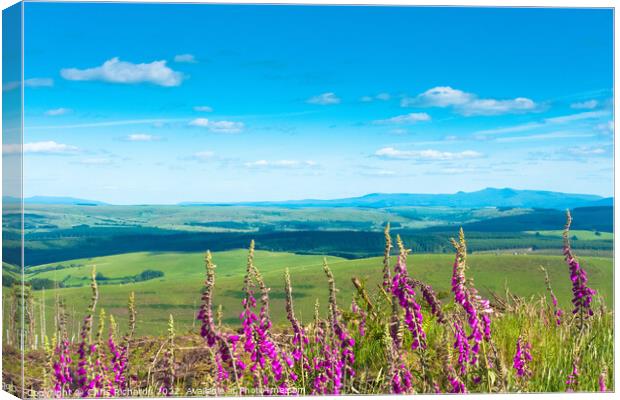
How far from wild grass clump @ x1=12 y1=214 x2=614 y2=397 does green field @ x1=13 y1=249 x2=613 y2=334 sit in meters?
0.23

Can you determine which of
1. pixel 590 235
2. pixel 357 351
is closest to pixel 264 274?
pixel 357 351

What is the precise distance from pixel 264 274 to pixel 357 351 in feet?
4.46

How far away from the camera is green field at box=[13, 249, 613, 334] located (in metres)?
6.82

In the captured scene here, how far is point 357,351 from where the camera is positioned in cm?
614

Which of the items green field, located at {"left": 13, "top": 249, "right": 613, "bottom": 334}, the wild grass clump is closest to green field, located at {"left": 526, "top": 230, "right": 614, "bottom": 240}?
green field, located at {"left": 13, "top": 249, "right": 613, "bottom": 334}

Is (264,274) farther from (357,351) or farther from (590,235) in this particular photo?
(590,235)

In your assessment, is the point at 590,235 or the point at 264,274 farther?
the point at 590,235

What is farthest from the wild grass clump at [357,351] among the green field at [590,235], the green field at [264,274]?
the green field at [590,235]

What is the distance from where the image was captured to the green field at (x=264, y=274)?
6820 millimetres

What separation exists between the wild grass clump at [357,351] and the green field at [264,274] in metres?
0.23

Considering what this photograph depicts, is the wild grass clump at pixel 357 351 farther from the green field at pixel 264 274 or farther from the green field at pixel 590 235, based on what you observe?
the green field at pixel 590 235

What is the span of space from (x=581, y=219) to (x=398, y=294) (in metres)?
2.63

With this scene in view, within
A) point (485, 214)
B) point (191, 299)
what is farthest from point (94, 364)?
point (485, 214)

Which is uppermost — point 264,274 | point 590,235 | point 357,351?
point 590,235
